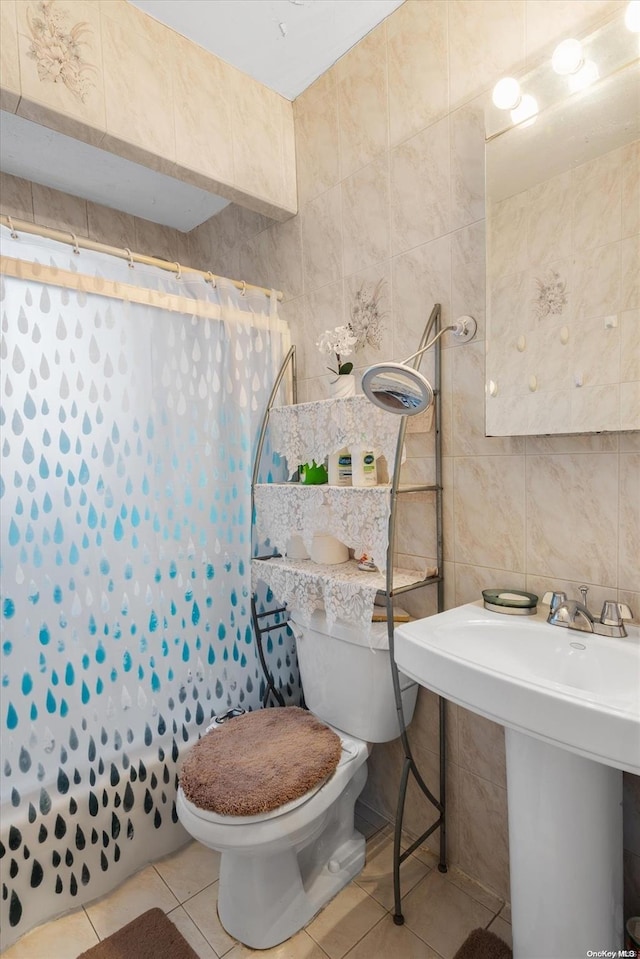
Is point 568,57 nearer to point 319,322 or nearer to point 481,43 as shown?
point 481,43

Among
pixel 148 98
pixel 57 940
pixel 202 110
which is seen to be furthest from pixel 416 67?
pixel 57 940

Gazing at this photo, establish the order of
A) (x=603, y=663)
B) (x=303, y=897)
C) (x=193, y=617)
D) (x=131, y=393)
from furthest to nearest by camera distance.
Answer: (x=193, y=617)
(x=131, y=393)
(x=303, y=897)
(x=603, y=663)

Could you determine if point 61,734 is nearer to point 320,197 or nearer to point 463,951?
point 463,951

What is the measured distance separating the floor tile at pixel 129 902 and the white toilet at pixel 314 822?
0.65 ft

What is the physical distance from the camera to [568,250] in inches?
44.3

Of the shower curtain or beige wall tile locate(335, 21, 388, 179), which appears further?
beige wall tile locate(335, 21, 388, 179)

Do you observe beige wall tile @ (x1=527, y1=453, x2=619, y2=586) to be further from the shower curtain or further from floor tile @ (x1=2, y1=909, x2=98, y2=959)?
floor tile @ (x1=2, y1=909, x2=98, y2=959)

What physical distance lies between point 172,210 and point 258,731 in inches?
81.6

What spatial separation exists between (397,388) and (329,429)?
380mm

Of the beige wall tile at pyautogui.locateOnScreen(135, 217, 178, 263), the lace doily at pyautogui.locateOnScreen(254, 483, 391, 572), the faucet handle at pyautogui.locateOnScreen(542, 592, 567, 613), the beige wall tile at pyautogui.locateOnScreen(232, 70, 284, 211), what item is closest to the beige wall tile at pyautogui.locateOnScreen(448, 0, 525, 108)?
the beige wall tile at pyautogui.locateOnScreen(232, 70, 284, 211)

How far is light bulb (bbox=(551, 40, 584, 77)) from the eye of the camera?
1.08 meters

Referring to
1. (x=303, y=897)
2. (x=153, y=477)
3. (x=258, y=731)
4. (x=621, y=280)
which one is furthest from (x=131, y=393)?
(x=303, y=897)

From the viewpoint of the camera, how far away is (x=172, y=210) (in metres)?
2.19

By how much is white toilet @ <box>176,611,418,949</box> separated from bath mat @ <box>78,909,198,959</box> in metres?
0.12
